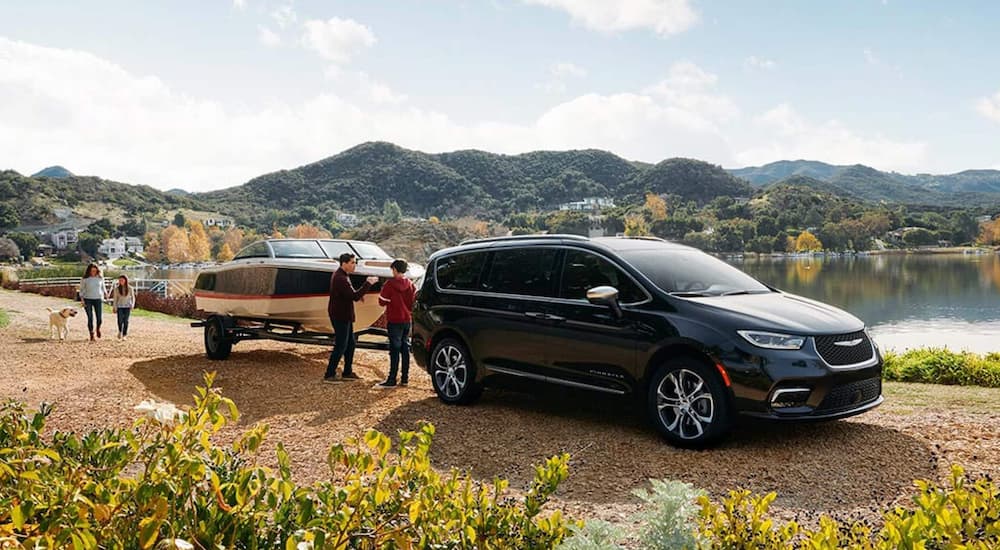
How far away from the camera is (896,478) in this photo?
222 inches

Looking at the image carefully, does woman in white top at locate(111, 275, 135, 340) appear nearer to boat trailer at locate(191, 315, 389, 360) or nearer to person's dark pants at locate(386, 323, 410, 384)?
boat trailer at locate(191, 315, 389, 360)

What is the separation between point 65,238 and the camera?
146m

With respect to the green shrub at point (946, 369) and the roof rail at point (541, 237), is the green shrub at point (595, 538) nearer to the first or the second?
the roof rail at point (541, 237)

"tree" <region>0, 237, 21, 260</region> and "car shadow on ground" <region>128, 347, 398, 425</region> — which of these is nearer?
"car shadow on ground" <region>128, 347, 398, 425</region>

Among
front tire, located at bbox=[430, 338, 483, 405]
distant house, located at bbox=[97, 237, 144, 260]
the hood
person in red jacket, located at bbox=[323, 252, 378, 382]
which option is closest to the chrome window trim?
the hood

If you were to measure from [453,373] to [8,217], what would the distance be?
16884 cm

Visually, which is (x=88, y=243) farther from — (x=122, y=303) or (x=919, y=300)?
(x=122, y=303)

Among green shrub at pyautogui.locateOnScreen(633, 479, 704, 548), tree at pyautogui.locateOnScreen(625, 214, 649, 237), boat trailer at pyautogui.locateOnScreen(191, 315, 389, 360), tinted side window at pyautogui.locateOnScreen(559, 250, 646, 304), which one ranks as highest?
tree at pyautogui.locateOnScreen(625, 214, 649, 237)

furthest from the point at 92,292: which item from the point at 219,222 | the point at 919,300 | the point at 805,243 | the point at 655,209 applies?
the point at 219,222

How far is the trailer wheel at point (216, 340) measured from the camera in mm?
12906

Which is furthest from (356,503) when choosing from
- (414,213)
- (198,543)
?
(414,213)

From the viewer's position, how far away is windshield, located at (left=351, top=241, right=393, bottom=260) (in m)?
12.9

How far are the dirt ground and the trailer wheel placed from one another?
2.23 feet

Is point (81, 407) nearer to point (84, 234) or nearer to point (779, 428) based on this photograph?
point (779, 428)
